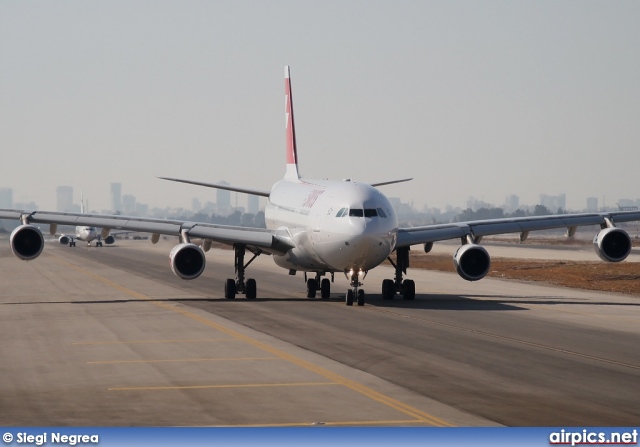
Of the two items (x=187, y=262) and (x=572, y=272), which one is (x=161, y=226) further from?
(x=572, y=272)

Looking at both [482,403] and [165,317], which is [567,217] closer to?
[165,317]

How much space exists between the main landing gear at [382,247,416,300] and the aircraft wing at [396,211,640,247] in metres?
1.01

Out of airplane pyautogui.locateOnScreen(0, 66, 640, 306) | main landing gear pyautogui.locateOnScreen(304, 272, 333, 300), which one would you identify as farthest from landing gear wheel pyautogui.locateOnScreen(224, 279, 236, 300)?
main landing gear pyautogui.locateOnScreen(304, 272, 333, 300)

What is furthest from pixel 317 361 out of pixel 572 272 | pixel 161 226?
pixel 572 272

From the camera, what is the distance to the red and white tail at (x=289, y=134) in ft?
184

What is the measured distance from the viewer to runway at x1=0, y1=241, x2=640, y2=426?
17906mm

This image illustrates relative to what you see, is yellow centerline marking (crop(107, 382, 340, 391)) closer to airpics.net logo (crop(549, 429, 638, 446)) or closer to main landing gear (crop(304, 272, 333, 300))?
airpics.net logo (crop(549, 429, 638, 446))

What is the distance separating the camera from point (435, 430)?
16.0 meters

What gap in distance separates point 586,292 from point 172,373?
104 feet

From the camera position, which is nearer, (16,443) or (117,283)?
(16,443)

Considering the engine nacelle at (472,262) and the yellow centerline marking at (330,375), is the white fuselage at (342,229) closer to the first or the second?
the engine nacelle at (472,262)

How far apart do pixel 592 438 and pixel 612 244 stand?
2920 cm

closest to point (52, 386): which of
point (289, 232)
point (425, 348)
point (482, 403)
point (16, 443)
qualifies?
point (16, 443)

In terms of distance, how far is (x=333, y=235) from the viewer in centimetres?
3909
